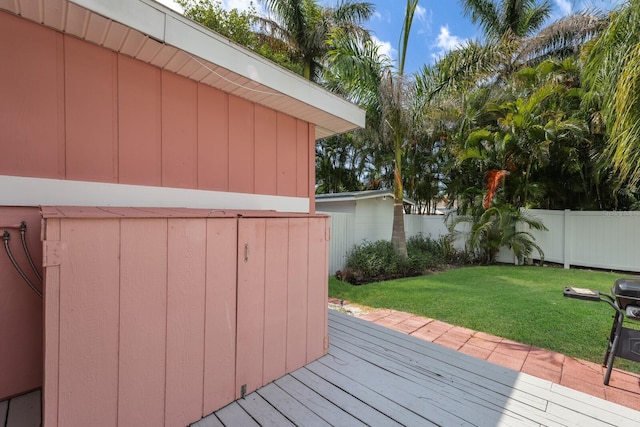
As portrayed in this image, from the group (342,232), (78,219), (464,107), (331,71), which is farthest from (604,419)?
(464,107)

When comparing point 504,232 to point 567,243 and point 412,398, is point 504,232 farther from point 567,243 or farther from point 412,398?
point 412,398

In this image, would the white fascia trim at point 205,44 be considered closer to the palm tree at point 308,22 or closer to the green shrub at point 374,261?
Result: the green shrub at point 374,261

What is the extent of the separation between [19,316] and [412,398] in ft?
9.50

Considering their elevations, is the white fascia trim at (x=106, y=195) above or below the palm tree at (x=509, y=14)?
below

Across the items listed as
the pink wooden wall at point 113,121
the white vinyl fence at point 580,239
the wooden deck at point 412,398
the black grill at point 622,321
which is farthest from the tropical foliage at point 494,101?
the pink wooden wall at point 113,121

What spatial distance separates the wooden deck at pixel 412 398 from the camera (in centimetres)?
194

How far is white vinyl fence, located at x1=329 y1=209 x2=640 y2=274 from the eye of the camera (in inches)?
292

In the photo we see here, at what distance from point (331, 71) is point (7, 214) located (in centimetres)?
609

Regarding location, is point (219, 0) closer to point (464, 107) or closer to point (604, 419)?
point (464, 107)

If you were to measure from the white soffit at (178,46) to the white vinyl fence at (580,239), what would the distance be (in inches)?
167

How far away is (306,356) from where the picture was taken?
2625 millimetres

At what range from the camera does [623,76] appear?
10.2ft

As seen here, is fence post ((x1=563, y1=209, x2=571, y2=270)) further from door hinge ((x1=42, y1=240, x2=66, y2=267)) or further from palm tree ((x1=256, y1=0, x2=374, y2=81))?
door hinge ((x1=42, y1=240, x2=66, y2=267))

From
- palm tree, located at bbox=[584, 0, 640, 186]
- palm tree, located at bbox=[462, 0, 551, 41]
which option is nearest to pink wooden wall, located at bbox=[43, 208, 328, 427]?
palm tree, located at bbox=[584, 0, 640, 186]
